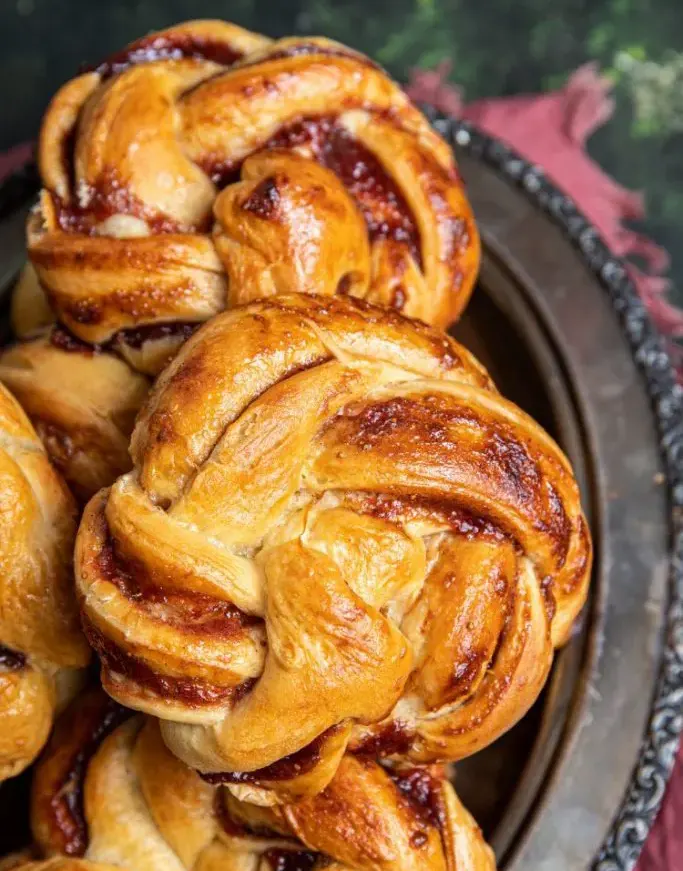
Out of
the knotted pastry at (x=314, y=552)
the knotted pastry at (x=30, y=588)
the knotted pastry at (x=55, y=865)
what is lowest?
the knotted pastry at (x=55, y=865)

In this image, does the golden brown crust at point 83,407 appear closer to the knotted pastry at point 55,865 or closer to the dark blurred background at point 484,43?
the knotted pastry at point 55,865

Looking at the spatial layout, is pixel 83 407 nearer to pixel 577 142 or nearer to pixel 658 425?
pixel 658 425

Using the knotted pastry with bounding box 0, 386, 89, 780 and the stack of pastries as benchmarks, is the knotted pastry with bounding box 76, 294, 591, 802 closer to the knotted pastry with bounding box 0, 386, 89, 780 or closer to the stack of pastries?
the stack of pastries

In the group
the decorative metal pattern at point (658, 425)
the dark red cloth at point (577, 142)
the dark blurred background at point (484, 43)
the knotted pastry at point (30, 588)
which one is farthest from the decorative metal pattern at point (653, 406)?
the knotted pastry at point (30, 588)

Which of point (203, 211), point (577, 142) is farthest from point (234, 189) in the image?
point (577, 142)

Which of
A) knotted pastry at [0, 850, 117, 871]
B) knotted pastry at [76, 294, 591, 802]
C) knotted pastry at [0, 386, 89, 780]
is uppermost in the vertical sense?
knotted pastry at [76, 294, 591, 802]

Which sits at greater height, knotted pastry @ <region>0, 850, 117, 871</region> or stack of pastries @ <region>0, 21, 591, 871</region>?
stack of pastries @ <region>0, 21, 591, 871</region>

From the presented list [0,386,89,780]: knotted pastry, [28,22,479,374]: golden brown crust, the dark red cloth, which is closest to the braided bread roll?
[0,386,89,780]: knotted pastry

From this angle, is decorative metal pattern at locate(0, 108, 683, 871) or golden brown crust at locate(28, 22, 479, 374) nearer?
golden brown crust at locate(28, 22, 479, 374)
